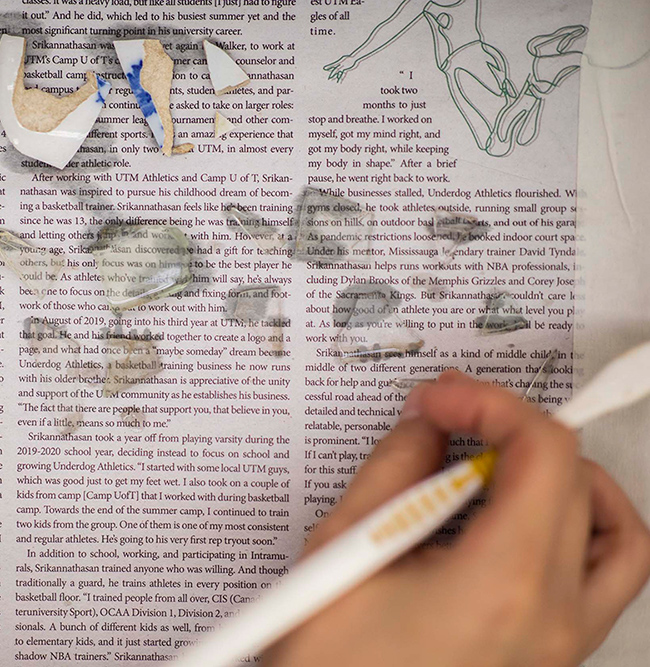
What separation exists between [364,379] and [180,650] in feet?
0.71

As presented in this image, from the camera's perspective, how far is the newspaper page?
37cm

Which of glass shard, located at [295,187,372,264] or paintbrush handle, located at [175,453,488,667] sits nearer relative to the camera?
paintbrush handle, located at [175,453,488,667]

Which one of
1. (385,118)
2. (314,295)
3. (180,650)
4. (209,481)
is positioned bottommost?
(180,650)

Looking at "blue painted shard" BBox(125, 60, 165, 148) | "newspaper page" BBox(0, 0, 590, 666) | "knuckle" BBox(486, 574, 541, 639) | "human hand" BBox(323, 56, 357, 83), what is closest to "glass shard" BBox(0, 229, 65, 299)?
"newspaper page" BBox(0, 0, 590, 666)

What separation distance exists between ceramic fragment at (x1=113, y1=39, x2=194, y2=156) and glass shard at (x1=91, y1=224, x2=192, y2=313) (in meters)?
0.06

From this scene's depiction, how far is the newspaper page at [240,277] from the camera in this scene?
0.37 meters

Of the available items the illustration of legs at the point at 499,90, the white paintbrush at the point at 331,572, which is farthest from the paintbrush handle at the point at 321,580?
the illustration of legs at the point at 499,90

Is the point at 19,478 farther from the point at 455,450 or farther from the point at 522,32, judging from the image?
the point at 522,32

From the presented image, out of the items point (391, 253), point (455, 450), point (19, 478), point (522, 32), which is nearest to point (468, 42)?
point (522, 32)

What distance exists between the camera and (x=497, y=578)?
0.74 ft

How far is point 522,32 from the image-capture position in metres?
0.37

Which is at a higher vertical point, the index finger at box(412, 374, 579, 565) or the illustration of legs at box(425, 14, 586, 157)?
the illustration of legs at box(425, 14, 586, 157)

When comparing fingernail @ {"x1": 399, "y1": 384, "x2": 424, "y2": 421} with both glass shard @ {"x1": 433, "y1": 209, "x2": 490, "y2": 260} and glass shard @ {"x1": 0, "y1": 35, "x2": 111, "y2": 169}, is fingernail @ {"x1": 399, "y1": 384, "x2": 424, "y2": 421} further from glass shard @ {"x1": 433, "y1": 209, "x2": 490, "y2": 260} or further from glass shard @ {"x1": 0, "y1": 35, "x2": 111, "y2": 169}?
glass shard @ {"x1": 0, "y1": 35, "x2": 111, "y2": 169}

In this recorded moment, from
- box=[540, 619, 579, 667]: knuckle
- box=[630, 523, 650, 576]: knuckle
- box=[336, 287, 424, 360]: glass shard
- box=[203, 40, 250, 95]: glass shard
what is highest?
box=[203, 40, 250, 95]: glass shard
